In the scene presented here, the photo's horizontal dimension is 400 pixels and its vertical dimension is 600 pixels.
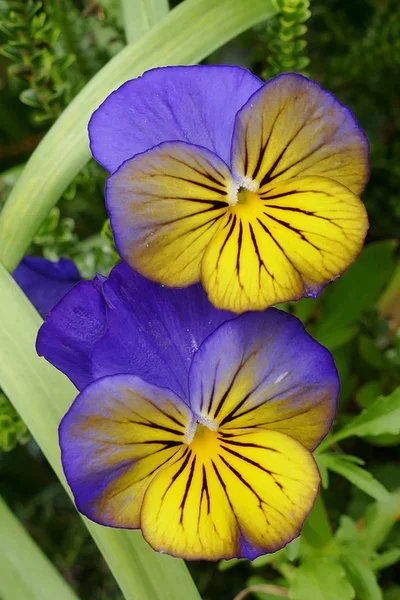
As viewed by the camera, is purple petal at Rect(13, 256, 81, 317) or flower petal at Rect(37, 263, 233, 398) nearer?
flower petal at Rect(37, 263, 233, 398)

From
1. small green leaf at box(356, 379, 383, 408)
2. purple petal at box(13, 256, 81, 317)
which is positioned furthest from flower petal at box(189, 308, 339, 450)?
small green leaf at box(356, 379, 383, 408)

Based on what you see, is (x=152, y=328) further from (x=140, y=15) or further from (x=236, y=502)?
(x=140, y=15)

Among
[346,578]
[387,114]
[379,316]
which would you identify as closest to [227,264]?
[346,578]

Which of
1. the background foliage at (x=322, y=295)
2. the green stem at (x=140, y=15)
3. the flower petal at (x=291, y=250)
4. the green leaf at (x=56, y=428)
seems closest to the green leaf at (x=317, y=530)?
the background foliage at (x=322, y=295)

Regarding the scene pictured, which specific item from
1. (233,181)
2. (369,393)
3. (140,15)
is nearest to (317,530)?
(369,393)

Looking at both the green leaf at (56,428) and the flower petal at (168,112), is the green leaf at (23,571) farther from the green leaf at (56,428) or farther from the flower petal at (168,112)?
the flower petal at (168,112)

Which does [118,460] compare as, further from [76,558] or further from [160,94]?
[76,558]

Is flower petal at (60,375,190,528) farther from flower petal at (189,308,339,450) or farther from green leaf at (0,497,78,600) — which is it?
green leaf at (0,497,78,600)
